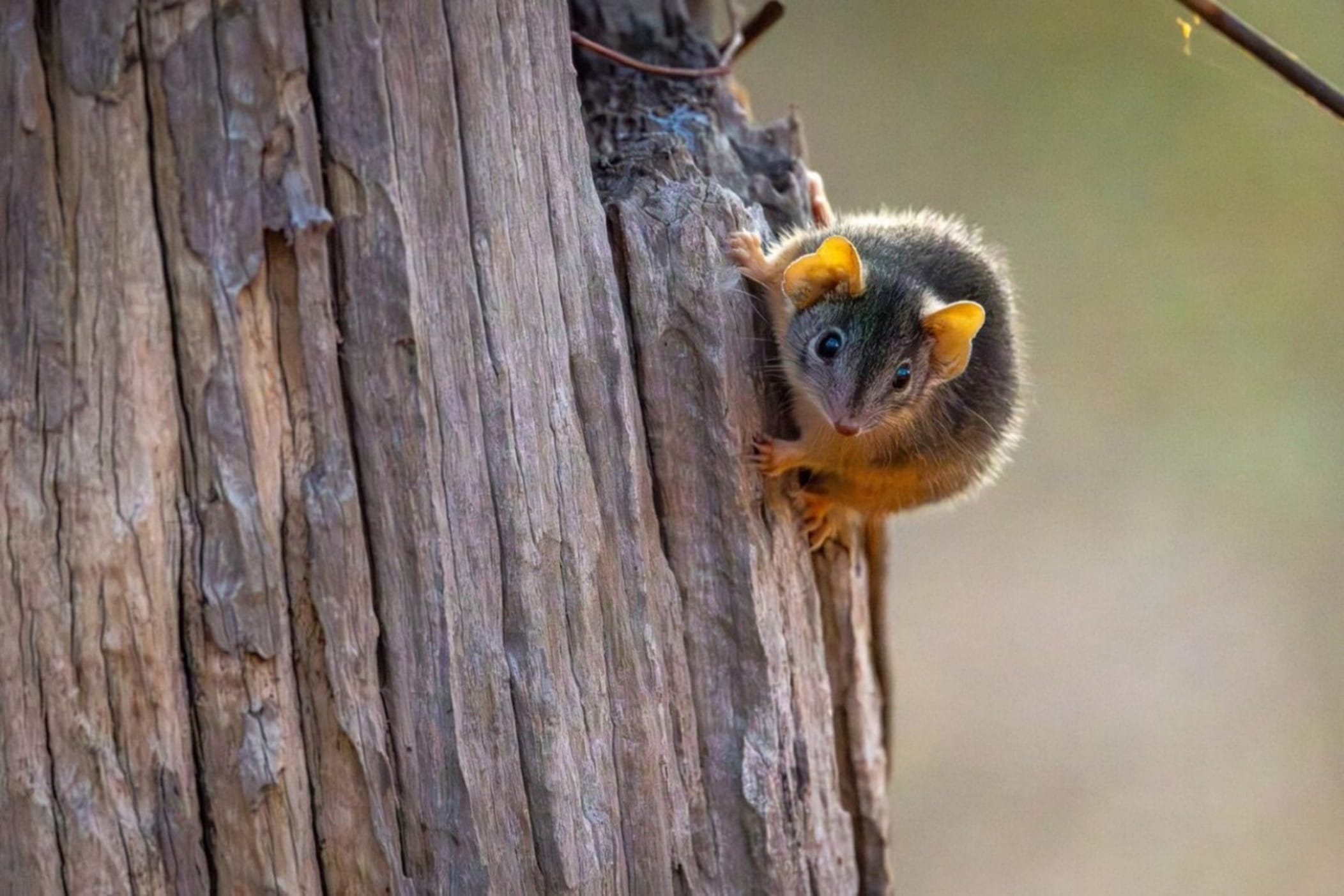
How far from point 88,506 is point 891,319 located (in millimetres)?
1941

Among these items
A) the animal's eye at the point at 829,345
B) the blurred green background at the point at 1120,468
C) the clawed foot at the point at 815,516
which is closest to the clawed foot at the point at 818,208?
the animal's eye at the point at 829,345

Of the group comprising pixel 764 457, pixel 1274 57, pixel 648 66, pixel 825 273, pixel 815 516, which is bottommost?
pixel 815 516

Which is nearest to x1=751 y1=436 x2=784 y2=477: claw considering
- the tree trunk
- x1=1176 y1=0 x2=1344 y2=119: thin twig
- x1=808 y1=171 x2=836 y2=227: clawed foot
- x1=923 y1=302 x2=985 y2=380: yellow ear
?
the tree trunk

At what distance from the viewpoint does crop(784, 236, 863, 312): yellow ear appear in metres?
3.05

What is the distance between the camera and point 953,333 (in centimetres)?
313

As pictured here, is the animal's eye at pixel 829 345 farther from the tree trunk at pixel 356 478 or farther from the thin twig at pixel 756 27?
the thin twig at pixel 756 27

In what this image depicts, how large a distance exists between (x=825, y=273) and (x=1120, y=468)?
3.65 metres

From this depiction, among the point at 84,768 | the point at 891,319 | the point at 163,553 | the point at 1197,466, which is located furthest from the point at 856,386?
the point at 1197,466

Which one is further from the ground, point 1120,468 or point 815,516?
point 1120,468

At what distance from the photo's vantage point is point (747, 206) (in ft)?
10.3

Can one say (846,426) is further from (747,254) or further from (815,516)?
(747,254)

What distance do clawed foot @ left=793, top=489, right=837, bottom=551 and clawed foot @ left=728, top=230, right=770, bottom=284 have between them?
20.8 inches

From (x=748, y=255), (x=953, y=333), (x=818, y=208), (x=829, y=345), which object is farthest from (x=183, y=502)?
(x=818, y=208)

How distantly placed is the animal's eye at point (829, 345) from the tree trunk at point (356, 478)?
1.38ft
